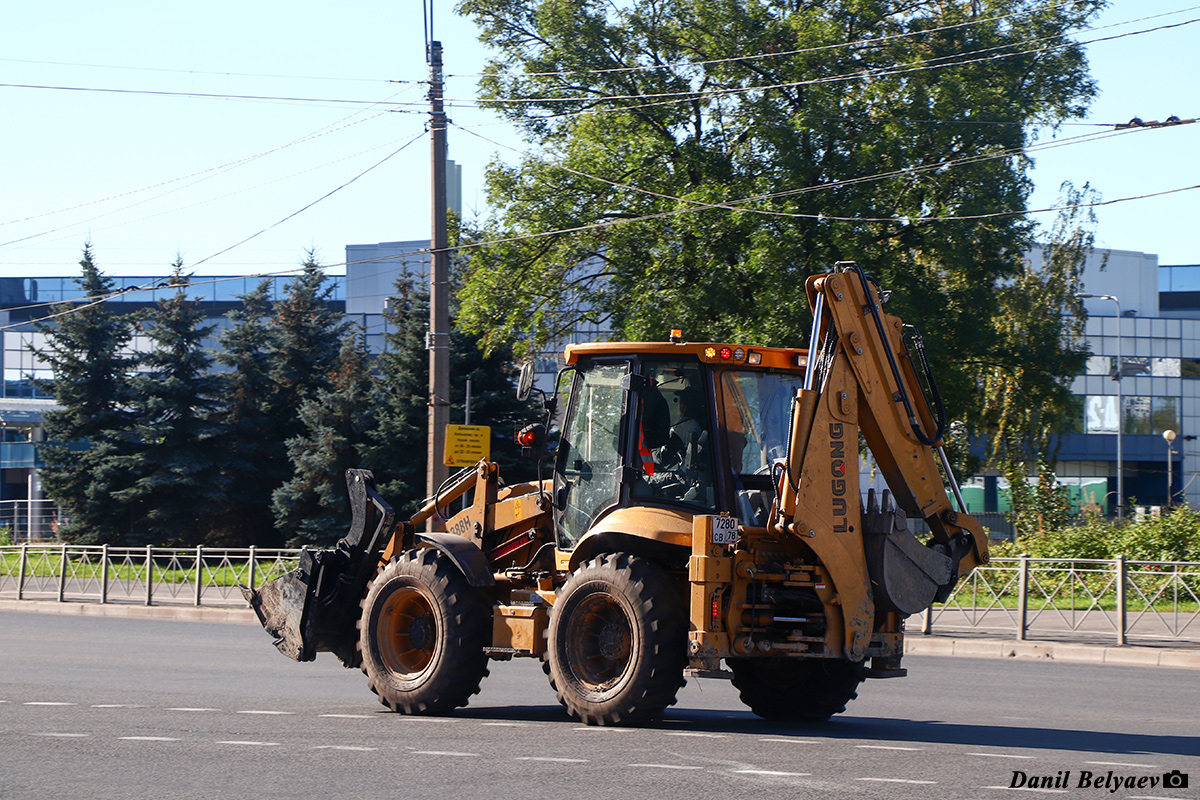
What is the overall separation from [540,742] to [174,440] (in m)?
39.4

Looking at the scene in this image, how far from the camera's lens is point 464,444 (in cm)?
2041

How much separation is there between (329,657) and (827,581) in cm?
995

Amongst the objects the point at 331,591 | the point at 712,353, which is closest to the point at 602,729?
the point at 712,353

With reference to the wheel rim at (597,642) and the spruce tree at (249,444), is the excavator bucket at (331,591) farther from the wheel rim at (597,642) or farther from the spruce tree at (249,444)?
the spruce tree at (249,444)

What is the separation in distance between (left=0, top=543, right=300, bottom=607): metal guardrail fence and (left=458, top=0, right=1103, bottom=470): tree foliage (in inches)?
295

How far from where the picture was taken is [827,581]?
9.23 m

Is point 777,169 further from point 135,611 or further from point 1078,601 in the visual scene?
point 135,611

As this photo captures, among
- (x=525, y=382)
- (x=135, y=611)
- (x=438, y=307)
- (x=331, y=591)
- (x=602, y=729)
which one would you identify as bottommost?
(x=135, y=611)

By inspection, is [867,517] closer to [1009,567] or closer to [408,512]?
[1009,567]

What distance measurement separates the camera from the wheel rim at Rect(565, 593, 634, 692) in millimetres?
9633

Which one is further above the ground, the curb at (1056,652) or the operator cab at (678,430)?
the operator cab at (678,430)

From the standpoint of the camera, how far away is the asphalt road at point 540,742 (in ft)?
24.1

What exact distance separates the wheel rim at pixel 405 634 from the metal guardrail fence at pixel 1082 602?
1171 cm

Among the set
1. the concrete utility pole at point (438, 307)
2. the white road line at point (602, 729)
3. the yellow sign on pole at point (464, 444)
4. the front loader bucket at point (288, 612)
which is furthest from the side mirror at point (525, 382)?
the concrete utility pole at point (438, 307)
